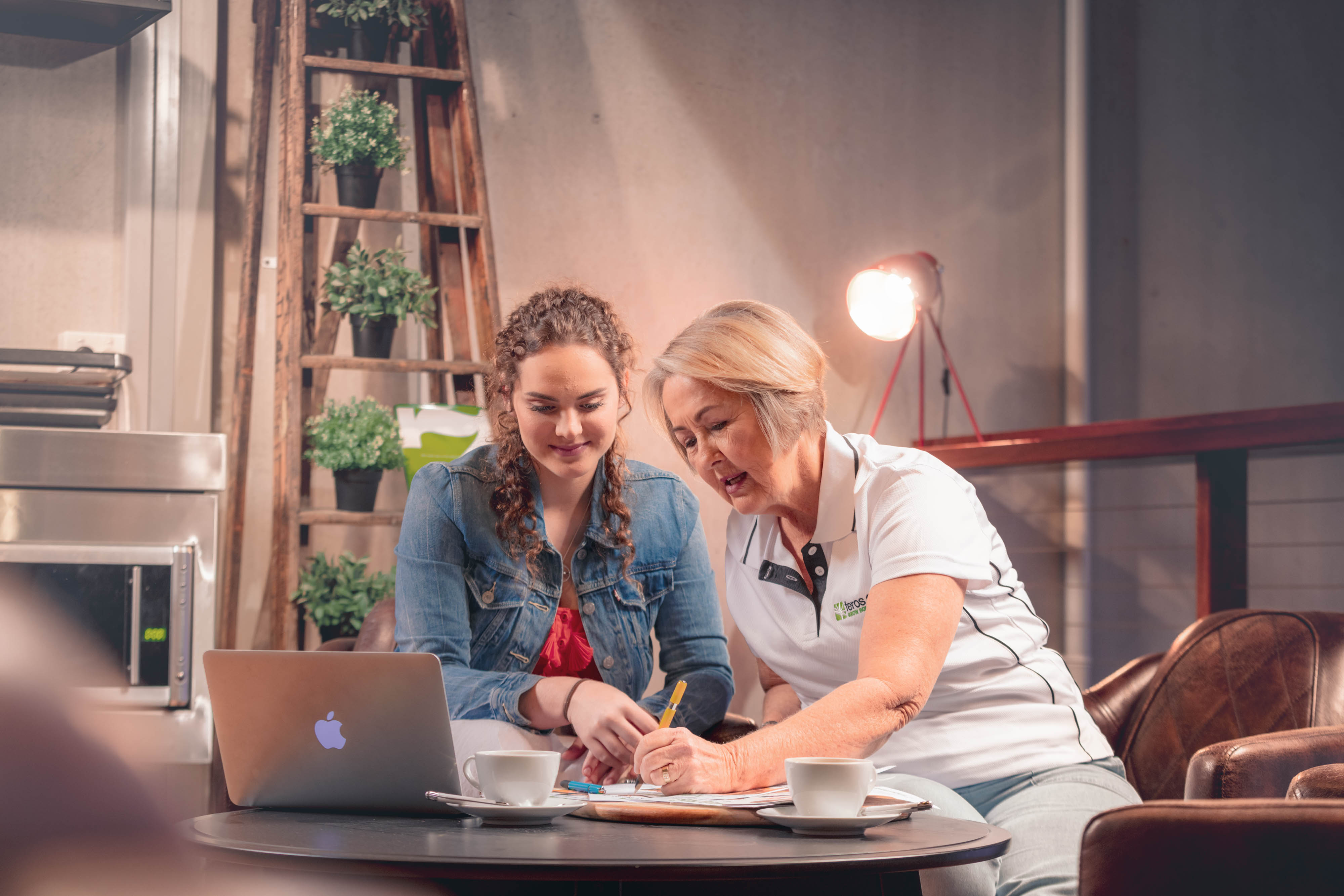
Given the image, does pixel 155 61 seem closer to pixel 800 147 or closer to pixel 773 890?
pixel 800 147

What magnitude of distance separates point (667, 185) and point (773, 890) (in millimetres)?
2896

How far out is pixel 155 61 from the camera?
9.38ft

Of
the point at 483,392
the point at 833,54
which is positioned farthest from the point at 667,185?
the point at 483,392

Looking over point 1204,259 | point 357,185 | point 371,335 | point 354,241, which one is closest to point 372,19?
point 357,185

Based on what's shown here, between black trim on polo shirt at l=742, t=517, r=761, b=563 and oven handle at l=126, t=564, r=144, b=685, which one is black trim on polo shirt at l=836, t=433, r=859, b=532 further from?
oven handle at l=126, t=564, r=144, b=685

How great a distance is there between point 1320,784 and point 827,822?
539 mm

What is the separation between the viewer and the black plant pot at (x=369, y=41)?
2.81m

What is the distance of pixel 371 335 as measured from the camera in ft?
8.86

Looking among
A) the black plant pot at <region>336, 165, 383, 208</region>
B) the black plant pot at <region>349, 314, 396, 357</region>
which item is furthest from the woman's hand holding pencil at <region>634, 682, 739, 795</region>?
the black plant pot at <region>336, 165, 383, 208</region>

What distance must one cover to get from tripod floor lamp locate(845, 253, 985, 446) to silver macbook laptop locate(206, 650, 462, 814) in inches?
100

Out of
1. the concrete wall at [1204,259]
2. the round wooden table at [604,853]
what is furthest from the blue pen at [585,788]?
the concrete wall at [1204,259]

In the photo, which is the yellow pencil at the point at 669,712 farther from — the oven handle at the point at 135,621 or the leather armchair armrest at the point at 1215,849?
the oven handle at the point at 135,621

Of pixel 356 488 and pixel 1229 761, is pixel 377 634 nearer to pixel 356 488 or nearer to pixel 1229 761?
pixel 356 488

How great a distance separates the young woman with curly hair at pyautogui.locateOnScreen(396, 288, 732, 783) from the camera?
1.62 metres
